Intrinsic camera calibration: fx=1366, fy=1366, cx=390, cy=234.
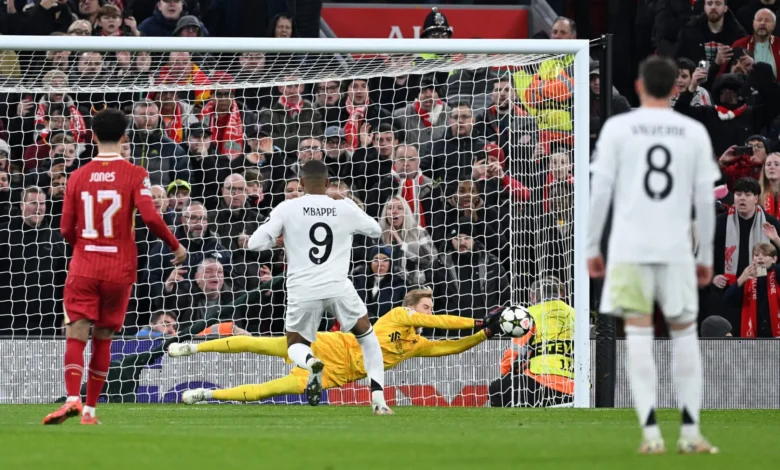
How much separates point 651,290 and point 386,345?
5.46 m

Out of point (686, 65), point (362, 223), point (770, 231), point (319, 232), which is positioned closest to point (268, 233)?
point (319, 232)

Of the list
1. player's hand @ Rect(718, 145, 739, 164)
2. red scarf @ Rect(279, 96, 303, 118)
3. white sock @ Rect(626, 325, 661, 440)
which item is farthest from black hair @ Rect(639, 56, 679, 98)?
player's hand @ Rect(718, 145, 739, 164)

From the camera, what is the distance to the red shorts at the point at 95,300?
28.1ft

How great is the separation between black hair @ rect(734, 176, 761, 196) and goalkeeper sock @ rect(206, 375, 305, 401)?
522 centimetres

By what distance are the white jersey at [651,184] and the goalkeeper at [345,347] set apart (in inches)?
202

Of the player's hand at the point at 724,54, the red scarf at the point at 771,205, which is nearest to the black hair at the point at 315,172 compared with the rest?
the red scarf at the point at 771,205

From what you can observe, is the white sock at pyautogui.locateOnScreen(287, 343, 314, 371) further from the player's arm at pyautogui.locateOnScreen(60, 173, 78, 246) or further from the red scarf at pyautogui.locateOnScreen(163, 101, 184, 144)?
the red scarf at pyautogui.locateOnScreen(163, 101, 184, 144)

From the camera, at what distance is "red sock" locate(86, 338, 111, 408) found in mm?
8711

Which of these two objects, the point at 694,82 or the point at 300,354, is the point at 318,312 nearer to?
the point at 300,354

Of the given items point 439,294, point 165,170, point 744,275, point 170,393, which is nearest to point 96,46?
point 165,170

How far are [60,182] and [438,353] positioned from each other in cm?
438

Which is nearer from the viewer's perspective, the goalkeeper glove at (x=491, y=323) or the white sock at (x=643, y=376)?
the white sock at (x=643, y=376)

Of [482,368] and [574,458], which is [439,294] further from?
[574,458]

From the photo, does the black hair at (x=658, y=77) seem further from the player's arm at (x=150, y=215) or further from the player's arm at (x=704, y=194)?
the player's arm at (x=150, y=215)
